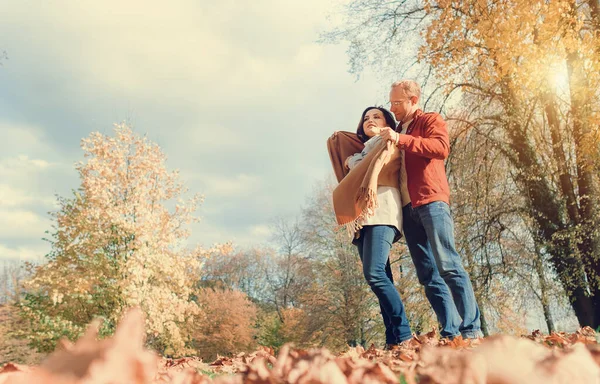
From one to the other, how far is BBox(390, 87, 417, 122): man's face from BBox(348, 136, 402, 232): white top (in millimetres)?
460

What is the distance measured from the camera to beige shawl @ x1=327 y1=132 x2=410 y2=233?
11.1 feet

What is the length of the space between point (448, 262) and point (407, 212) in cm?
60

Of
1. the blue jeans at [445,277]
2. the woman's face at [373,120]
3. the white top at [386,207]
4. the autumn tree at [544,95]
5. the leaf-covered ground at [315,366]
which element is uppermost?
the autumn tree at [544,95]

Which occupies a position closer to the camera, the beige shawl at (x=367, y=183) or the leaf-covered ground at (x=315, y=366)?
the leaf-covered ground at (x=315, y=366)

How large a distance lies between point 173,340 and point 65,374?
51.5 feet

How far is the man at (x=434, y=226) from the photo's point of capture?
319cm

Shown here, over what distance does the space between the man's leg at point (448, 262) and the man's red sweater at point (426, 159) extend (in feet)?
0.37

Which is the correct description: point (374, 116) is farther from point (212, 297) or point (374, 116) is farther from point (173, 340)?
point (212, 297)

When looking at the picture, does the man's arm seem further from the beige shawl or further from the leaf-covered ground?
the leaf-covered ground

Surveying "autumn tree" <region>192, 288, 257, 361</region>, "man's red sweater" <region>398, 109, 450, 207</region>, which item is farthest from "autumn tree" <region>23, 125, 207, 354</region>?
"autumn tree" <region>192, 288, 257, 361</region>

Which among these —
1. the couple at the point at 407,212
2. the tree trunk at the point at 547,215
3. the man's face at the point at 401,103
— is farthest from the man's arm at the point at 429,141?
the tree trunk at the point at 547,215

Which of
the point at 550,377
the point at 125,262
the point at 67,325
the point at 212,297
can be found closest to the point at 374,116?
the point at 550,377

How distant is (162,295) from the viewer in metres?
13.8

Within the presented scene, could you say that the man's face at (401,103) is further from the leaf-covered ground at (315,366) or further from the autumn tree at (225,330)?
the autumn tree at (225,330)
